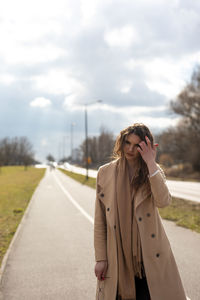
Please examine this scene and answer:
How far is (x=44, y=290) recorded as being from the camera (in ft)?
16.5

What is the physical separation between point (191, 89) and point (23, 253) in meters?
39.4

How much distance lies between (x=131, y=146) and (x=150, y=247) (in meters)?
0.77

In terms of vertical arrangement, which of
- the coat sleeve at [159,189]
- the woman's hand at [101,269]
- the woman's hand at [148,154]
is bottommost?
the woman's hand at [101,269]

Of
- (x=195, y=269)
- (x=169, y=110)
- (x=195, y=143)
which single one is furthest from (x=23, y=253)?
(x=169, y=110)

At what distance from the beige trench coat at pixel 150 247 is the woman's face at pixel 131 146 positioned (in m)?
0.18

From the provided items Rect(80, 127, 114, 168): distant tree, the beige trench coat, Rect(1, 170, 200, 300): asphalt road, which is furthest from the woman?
Rect(80, 127, 114, 168): distant tree

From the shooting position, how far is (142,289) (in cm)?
271

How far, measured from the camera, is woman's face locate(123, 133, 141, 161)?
2.66 metres

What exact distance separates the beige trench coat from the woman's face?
0.60 ft

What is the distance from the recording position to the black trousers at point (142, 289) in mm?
2693

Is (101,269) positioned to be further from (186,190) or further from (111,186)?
(186,190)

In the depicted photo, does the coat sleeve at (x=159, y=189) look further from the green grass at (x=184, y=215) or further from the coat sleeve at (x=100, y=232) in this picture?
the green grass at (x=184, y=215)

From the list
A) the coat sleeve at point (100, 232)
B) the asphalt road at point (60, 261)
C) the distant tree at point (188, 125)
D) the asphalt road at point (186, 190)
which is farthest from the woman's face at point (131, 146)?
the distant tree at point (188, 125)

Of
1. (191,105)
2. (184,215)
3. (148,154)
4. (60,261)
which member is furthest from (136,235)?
(191,105)
